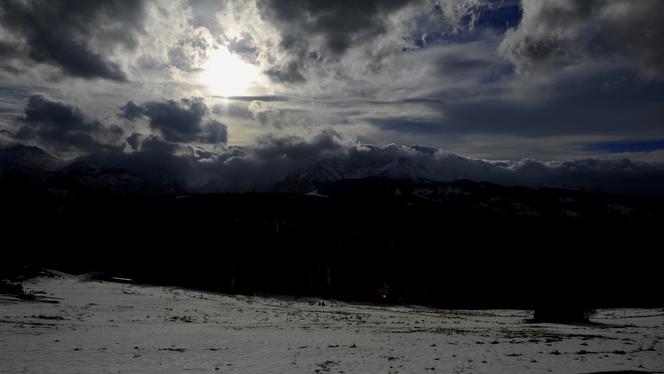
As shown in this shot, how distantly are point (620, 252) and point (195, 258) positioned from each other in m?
198

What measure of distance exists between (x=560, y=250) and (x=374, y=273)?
101099mm

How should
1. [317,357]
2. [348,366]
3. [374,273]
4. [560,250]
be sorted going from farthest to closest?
1. [560,250]
2. [374,273]
3. [317,357]
4. [348,366]

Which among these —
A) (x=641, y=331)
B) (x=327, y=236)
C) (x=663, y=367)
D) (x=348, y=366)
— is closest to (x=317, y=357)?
(x=348, y=366)

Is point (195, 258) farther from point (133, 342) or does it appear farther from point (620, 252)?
point (620, 252)

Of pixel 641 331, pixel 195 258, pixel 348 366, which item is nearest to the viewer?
pixel 348 366

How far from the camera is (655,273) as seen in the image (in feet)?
553

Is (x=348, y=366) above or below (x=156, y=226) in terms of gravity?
below

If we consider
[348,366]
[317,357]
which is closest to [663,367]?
[348,366]

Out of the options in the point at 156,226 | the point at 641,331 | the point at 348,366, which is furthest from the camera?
the point at 156,226

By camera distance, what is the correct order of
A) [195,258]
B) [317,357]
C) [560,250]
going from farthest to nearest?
[560,250] → [195,258] → [317,357]

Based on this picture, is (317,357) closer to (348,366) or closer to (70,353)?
(348,366)

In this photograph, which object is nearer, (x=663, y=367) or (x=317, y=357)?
(x=663, y=367)

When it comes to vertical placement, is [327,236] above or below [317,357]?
above

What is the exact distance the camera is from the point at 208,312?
176 ft
